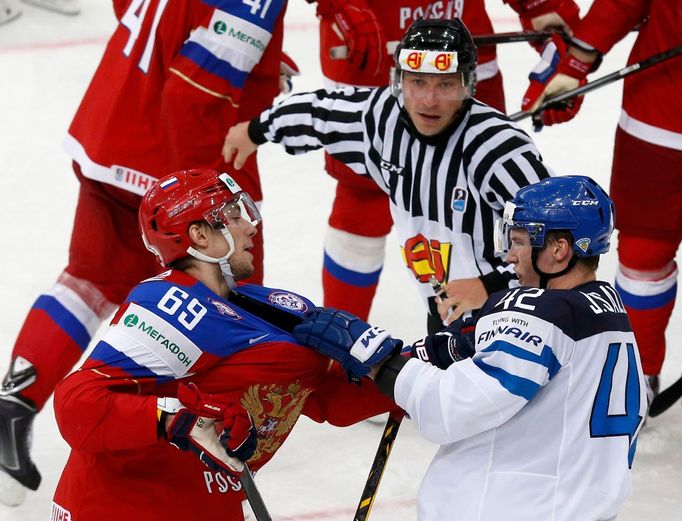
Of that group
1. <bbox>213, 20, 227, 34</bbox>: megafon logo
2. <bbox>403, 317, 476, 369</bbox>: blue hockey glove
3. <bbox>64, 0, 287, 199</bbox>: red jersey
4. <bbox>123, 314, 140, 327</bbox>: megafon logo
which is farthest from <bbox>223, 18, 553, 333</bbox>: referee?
<bbox>123, 314, 140, 327</bbox>: megafon logo

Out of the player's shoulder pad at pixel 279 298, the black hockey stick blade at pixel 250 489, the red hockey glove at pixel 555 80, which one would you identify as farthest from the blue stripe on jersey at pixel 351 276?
the black hockey stick blade at pixel 250 489

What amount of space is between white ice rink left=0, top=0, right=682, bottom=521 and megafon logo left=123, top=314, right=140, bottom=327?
47 centimetres

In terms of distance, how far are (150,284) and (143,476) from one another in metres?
0.37

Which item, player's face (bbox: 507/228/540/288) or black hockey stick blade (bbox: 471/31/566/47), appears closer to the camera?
player's face (bbox: 507/228/540/288)

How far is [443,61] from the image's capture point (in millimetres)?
2867

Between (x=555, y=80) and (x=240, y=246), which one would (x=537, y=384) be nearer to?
(x=240, y=246)

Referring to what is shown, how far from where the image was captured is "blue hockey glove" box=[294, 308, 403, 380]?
227 cm

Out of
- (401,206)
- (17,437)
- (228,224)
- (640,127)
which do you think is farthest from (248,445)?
(640,127)

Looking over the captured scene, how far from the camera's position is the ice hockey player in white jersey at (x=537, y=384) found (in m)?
2.11

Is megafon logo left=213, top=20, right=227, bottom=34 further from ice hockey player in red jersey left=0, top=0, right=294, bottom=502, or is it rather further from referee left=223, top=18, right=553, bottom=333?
referee left=223, top=18, right=553, bottom=333

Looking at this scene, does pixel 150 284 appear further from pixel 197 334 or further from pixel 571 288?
pixel 571 288

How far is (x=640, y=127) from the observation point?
11.3 feet

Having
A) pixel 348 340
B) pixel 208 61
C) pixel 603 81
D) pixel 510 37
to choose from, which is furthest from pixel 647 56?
pixel 348 340

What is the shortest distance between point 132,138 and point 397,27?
0.88m
